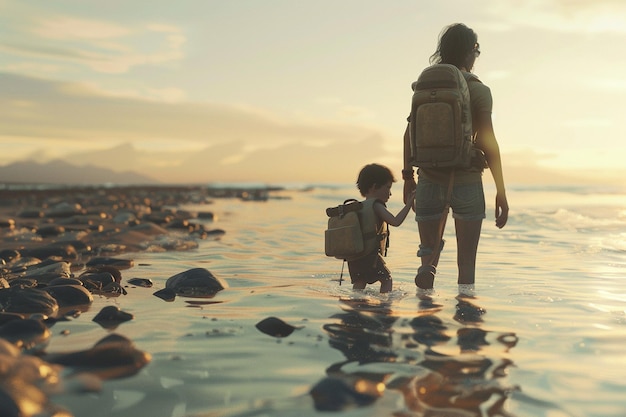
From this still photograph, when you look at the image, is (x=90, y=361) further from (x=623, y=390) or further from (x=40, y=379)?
(x=623, y=390)

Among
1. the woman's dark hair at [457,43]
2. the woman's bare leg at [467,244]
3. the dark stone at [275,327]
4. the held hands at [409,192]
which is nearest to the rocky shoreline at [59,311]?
the dark stone at [275,327]

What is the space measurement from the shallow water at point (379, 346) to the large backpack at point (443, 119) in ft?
4.61

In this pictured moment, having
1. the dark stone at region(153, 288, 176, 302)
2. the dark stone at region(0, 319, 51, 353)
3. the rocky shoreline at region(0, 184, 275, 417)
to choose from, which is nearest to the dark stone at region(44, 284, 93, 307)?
the rocky shoreline at region(0, 184, 275, 417)

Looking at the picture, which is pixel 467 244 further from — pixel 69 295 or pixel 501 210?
pixel 69 295

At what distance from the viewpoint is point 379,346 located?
436 cm

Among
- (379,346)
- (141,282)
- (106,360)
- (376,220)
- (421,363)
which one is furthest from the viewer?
(141,282)

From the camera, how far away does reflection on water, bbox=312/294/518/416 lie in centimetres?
326

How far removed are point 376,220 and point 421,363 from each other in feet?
9.83

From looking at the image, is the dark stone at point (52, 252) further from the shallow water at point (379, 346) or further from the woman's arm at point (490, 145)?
the woman's arm at point (490, 145)

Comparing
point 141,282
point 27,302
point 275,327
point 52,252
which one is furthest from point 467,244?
point 52,252

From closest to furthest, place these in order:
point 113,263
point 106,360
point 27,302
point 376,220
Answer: point 106,360, point 27,302, point 376,220, point 113,263

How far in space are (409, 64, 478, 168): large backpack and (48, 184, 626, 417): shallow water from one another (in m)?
1.41

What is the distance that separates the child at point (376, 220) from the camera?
6.83m

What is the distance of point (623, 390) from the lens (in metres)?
3.54
